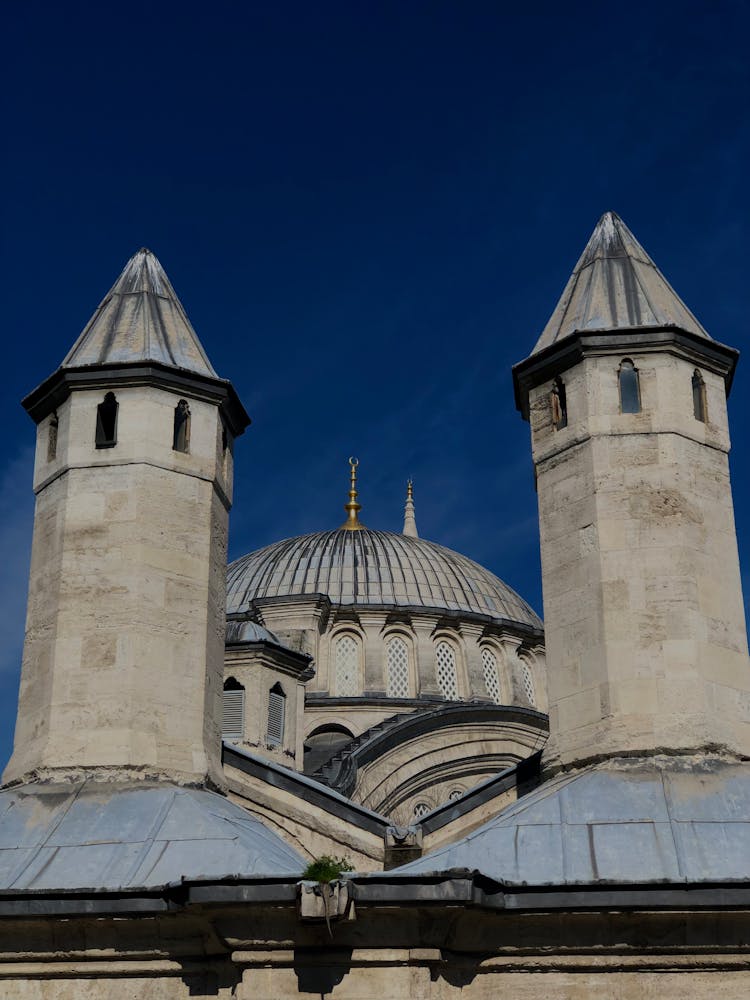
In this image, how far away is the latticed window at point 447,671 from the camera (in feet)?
118

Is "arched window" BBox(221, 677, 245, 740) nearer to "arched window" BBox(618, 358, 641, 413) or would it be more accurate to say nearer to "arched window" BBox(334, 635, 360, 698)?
"arched window" BBox(334, 635, 360, 698)

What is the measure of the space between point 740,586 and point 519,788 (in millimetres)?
3111

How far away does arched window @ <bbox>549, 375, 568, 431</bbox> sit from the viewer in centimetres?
1386

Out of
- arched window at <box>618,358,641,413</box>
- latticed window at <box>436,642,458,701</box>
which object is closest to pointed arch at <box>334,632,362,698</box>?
latticed window at <box>436,642,458,701</box>

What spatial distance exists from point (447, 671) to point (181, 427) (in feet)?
76.1

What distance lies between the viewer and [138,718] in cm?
1277

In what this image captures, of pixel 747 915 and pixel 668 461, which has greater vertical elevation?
pixel 668 461

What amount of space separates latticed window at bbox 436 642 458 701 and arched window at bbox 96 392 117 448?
73.7ft

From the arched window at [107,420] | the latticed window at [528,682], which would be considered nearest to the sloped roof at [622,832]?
the arched window at [107,420]

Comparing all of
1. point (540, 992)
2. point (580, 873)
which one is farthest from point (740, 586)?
point (540, 992)

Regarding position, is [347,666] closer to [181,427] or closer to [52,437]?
[52,437]

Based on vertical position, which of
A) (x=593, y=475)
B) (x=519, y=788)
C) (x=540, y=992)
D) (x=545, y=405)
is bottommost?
(x=540, y=992)

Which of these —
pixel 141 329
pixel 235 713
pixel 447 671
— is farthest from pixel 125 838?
pixel 447 671

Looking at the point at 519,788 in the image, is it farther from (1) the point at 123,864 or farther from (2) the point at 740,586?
(1) the point at 123,864
